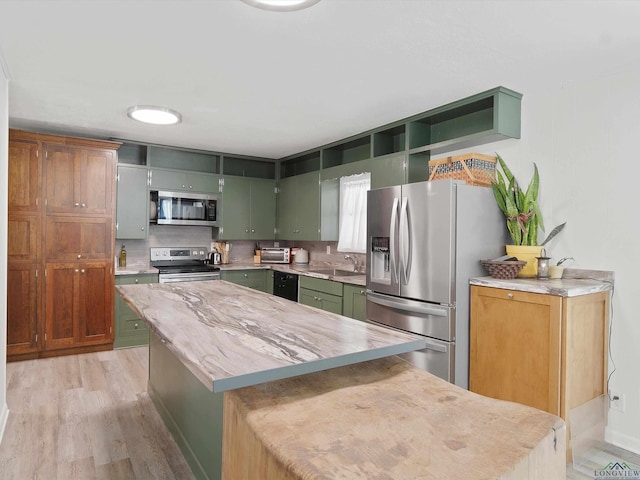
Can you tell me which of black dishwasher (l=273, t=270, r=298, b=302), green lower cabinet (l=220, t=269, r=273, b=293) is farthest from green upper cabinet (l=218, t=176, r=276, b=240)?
black dishwasher (l=273, t=270, r=298, b=302)

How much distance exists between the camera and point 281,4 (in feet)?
6.35

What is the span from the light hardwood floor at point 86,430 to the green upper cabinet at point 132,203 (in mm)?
1623

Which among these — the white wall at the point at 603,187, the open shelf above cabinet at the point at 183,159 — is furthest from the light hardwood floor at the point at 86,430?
the open shelf above cabinet at the point at 183,159

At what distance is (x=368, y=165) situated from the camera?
4312mm

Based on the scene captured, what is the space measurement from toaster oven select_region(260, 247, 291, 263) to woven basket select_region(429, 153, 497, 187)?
2898 millimetres

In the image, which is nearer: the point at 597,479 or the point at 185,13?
the point at 185,13

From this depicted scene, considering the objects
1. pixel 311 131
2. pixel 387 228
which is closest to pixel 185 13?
pixel 387 228

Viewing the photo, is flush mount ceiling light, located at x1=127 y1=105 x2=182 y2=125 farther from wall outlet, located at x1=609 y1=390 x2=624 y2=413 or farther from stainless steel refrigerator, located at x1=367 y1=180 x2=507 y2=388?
wall outlet, located at x1=609 y1=390 x2=624 y2=413

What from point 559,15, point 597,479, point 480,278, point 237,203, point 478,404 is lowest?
point 597,479

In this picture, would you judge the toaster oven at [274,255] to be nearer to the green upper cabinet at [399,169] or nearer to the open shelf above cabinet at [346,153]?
the open shelf above cabinet at [346,153]

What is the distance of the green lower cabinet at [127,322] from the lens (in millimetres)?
4566

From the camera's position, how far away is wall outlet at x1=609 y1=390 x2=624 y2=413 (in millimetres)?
2689

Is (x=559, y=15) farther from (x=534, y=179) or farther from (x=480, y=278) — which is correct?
(x=480, y=278)

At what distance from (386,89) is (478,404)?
2473 mm
